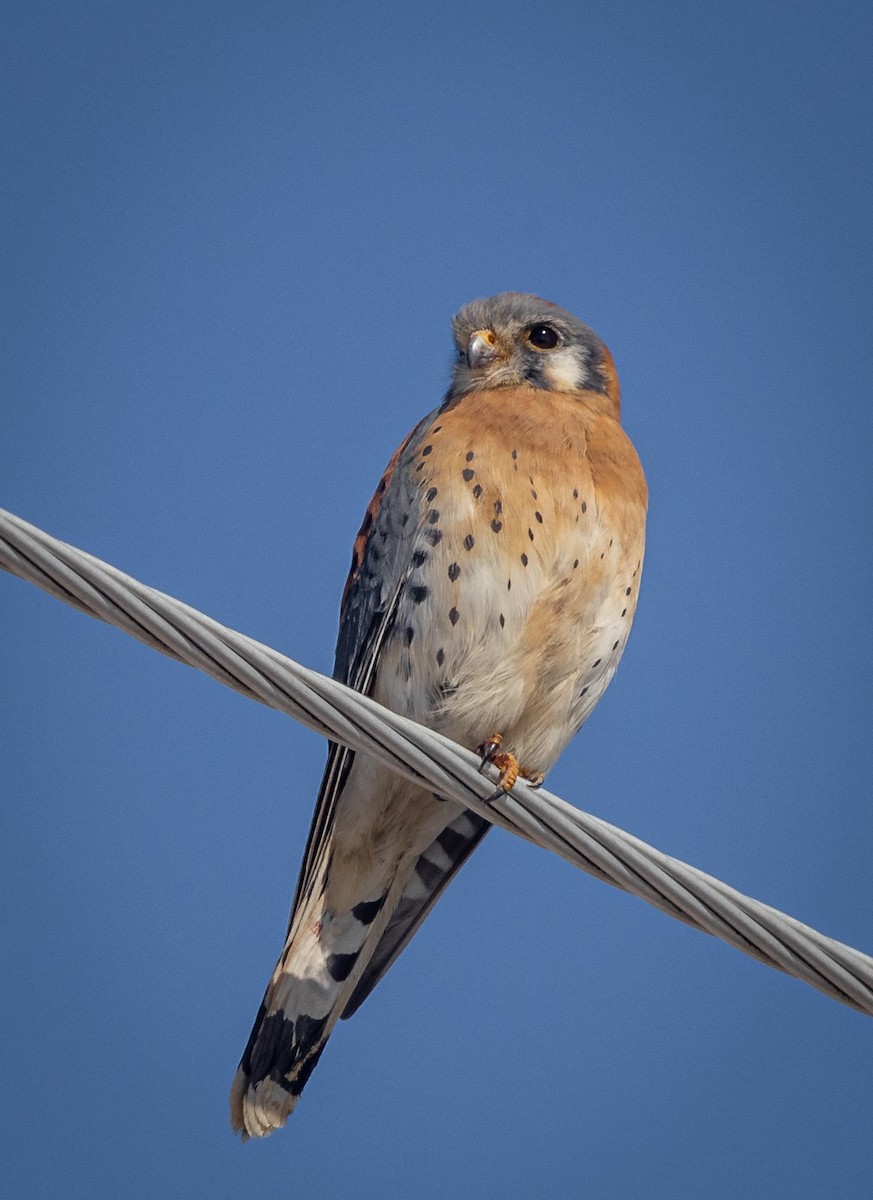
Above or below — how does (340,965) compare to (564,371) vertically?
below

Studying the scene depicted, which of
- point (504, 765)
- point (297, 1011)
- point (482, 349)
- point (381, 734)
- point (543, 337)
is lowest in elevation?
point (297, 1011)

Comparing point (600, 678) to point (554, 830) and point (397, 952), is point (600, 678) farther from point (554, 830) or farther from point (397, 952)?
point (554, 830)

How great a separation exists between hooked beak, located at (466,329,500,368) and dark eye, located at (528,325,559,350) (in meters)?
0.13

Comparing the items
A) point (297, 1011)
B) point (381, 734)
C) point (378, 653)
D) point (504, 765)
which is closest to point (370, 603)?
point (378, 653)

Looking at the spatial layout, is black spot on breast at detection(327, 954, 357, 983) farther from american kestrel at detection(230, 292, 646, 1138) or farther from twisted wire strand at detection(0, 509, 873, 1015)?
twisted wire strand at detection(0, 509, 873, 1015)

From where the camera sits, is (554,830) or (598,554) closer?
(554,830)

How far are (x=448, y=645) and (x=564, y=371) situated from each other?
3.99 feet

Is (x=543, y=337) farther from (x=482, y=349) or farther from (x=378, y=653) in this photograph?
(x=378, y=653)

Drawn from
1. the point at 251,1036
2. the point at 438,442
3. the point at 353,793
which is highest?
the point at 438,442

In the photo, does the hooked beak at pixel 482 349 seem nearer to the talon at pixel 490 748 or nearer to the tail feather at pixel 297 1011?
the talon at pixel 490 748

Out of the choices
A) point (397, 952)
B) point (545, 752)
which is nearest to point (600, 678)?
point (545, 752)

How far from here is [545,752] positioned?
421 centimetres

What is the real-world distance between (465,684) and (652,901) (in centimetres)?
130

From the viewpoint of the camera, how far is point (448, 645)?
4.02 meters
